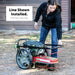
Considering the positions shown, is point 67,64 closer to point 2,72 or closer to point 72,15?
point 2,72

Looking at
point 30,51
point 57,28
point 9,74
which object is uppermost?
point 57,28

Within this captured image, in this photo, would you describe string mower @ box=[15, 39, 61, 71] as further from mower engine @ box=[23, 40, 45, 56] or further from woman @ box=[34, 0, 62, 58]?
woman @ box=[34, 0, 62, 58]

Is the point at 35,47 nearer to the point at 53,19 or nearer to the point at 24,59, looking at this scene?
the point at 24,59

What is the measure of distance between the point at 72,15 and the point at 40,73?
36.6 feet

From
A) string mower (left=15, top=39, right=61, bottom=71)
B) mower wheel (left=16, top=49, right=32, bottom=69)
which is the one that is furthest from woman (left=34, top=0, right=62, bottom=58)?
mower wheel (left=16, top=49, right=32, bottom=69)

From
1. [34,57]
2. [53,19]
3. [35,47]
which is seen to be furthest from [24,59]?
[53,19]

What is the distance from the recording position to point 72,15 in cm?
1647

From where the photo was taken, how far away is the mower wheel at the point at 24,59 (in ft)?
19.5

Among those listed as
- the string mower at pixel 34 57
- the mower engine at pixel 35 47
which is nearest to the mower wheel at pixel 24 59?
the string mower at pixel 34 57

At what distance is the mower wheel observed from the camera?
5.95m

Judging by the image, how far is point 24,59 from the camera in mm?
6125

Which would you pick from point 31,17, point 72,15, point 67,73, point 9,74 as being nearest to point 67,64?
point 67,73

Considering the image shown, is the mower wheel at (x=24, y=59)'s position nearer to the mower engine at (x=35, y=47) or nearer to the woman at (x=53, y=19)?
the mower engine at (x=35, y=47)

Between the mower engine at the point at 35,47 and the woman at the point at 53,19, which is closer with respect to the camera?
the mower engine at the point at 35,47
